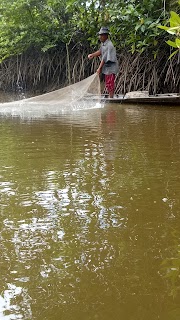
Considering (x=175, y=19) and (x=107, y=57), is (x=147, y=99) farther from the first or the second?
(x=175, y=19)

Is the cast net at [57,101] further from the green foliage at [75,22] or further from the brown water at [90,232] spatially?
the brown water at [90,232]

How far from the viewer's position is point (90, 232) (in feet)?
4.82

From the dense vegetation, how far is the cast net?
52.9 inches

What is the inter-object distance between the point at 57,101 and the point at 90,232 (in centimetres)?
500

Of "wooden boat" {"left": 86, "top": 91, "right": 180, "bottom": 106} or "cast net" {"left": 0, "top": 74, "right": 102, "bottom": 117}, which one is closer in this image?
"cast net" {"left": 0, "top": 74, "right": 102, "bottom": 117}

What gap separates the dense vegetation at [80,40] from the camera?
7289mm

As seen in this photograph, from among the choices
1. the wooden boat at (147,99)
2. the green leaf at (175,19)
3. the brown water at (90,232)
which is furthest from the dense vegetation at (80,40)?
the green leaf at (175,19)

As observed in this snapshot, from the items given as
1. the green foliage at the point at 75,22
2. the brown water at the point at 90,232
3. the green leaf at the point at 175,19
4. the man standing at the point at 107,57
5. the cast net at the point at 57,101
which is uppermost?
the green foliage at the point at 75,22

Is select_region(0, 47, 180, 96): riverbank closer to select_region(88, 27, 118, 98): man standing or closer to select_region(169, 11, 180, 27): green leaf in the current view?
select_region(88, 27, 118, 98): man standing

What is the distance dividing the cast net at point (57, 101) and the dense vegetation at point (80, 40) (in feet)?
4.41

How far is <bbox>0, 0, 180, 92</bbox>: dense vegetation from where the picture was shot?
23.9 feet

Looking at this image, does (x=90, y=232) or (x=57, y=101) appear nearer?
(x=90, y=232)

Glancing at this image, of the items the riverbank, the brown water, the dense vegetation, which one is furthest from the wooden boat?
the brown water

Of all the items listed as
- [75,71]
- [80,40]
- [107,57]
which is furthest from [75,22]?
[107,57]
